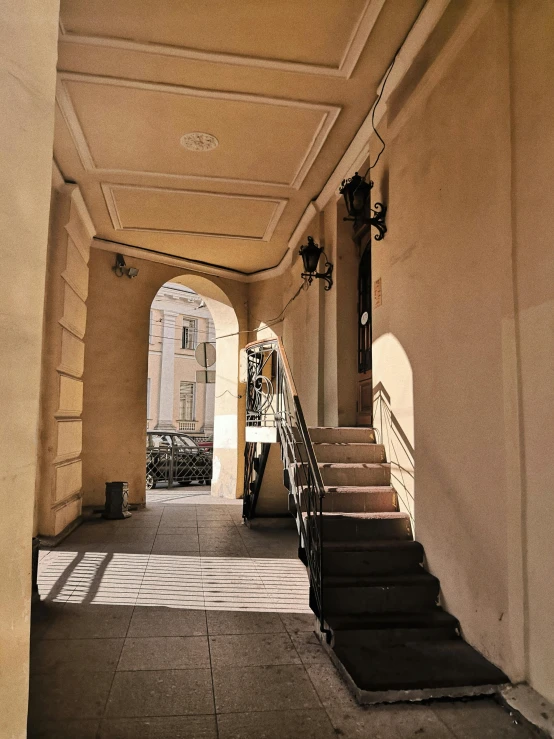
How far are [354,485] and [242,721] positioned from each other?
2.44 meters

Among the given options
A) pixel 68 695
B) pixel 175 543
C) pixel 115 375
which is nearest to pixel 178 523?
pixel 175 543

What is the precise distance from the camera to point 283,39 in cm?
459

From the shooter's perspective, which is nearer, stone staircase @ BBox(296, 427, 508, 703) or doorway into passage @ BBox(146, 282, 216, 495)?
stone staircase @ BBox(296, 427, 508, 703)

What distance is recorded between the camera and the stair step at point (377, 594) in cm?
384

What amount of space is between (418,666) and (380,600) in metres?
0.68

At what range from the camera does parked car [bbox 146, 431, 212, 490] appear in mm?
12945

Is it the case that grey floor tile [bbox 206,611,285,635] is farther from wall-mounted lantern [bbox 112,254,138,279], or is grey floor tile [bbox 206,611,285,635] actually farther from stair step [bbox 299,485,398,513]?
wall-mounted lantern [bbox 112,254,138,279]

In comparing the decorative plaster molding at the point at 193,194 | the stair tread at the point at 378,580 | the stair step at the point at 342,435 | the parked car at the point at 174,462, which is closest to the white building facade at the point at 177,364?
the parked car at the point at 174,462

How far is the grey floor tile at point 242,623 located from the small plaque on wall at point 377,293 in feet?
9.61

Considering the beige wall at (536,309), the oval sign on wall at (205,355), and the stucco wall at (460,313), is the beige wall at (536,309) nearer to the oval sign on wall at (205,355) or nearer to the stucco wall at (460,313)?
the stucco wall at (460,313)

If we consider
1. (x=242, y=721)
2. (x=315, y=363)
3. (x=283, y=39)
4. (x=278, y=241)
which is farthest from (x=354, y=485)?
(x=278, y=241)

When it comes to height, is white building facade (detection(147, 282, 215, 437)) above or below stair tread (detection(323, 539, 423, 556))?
above

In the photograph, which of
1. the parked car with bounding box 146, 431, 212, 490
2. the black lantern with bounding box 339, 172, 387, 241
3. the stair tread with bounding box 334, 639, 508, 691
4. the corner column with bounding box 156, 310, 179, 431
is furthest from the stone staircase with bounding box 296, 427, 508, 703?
the corner column with bounding box 156, 310, 179, 431

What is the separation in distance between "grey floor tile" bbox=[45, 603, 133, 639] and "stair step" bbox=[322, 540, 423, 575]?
5.02 feet
